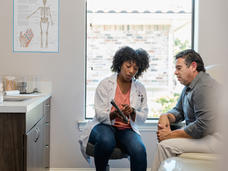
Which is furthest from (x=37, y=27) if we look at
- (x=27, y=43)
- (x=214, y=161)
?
(x=214, y=161)

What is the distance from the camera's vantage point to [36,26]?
107 inches

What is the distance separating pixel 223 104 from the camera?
0.66 feet

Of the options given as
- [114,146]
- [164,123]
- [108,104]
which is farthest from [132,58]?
[114,146]

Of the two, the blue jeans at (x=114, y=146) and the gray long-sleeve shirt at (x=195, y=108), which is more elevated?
the gray long-sleeve shirt at (x=195, y=108)

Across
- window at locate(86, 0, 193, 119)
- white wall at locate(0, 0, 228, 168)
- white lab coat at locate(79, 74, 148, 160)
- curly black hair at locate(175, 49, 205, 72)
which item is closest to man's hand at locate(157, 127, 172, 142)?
white lab coat at locate(79, 74, 148, 160)

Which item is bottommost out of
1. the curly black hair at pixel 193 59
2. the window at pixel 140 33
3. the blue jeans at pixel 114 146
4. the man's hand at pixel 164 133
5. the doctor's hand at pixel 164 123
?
the blue jeans at pixel 114 146

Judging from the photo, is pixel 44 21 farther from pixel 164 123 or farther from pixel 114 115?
pixel 164 123

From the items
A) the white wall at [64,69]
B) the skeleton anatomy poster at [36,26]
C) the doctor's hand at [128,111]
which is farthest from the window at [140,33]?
the doctor's hand at [128,111]

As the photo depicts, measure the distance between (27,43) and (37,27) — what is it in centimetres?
20

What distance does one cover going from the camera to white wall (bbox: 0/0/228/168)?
2.71m

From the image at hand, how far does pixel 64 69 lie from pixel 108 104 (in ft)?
2.48

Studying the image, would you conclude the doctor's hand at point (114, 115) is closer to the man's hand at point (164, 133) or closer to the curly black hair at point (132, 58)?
the man's hand at point (164, 133)

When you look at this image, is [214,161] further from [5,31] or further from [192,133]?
[5,31]

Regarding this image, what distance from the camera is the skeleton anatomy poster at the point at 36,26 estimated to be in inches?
106
